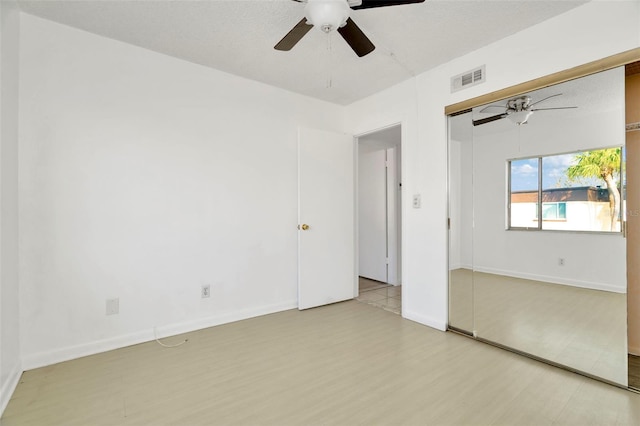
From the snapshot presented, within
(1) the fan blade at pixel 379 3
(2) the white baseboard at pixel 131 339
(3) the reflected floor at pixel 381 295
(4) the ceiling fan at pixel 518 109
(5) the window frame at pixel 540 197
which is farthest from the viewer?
(3) the reflected floor at pixel 381 295

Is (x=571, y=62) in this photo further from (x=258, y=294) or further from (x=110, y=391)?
(x=110, y=391)

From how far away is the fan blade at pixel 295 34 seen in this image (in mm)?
1794

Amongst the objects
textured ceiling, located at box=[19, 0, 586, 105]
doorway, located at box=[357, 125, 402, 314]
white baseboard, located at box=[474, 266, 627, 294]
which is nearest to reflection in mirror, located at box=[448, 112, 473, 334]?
white baseboard, located at box=[474, 266, 627, 294]

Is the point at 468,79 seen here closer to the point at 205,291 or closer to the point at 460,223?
the point at 460,223

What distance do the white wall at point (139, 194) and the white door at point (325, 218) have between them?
0.17 m

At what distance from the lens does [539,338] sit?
2.30m

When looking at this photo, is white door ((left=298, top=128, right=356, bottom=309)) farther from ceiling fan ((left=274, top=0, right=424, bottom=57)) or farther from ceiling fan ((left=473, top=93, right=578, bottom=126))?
ceiling fan ((left=473, top=93, right=578, bottom=126))

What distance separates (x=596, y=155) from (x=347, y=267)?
2.54 meters

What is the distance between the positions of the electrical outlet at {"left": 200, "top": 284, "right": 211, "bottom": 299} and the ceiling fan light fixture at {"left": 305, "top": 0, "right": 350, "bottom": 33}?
2.37 meters

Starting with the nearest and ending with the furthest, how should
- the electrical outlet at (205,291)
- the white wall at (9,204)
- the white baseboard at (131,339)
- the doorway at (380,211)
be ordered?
the white wall at (9,204) → the white baseboard at (131,339) → the electrical outlet at (205,291) → the doorway at (380,211)

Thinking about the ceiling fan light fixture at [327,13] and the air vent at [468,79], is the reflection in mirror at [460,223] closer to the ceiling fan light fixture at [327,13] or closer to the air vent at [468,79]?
the air vent at [468,79]

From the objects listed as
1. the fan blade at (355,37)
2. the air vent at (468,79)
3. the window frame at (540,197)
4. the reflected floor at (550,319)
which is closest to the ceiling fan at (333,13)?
the fan blade at (355,37)

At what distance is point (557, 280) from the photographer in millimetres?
2240

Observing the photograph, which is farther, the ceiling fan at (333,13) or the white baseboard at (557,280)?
the white baseboard at (557,280)
